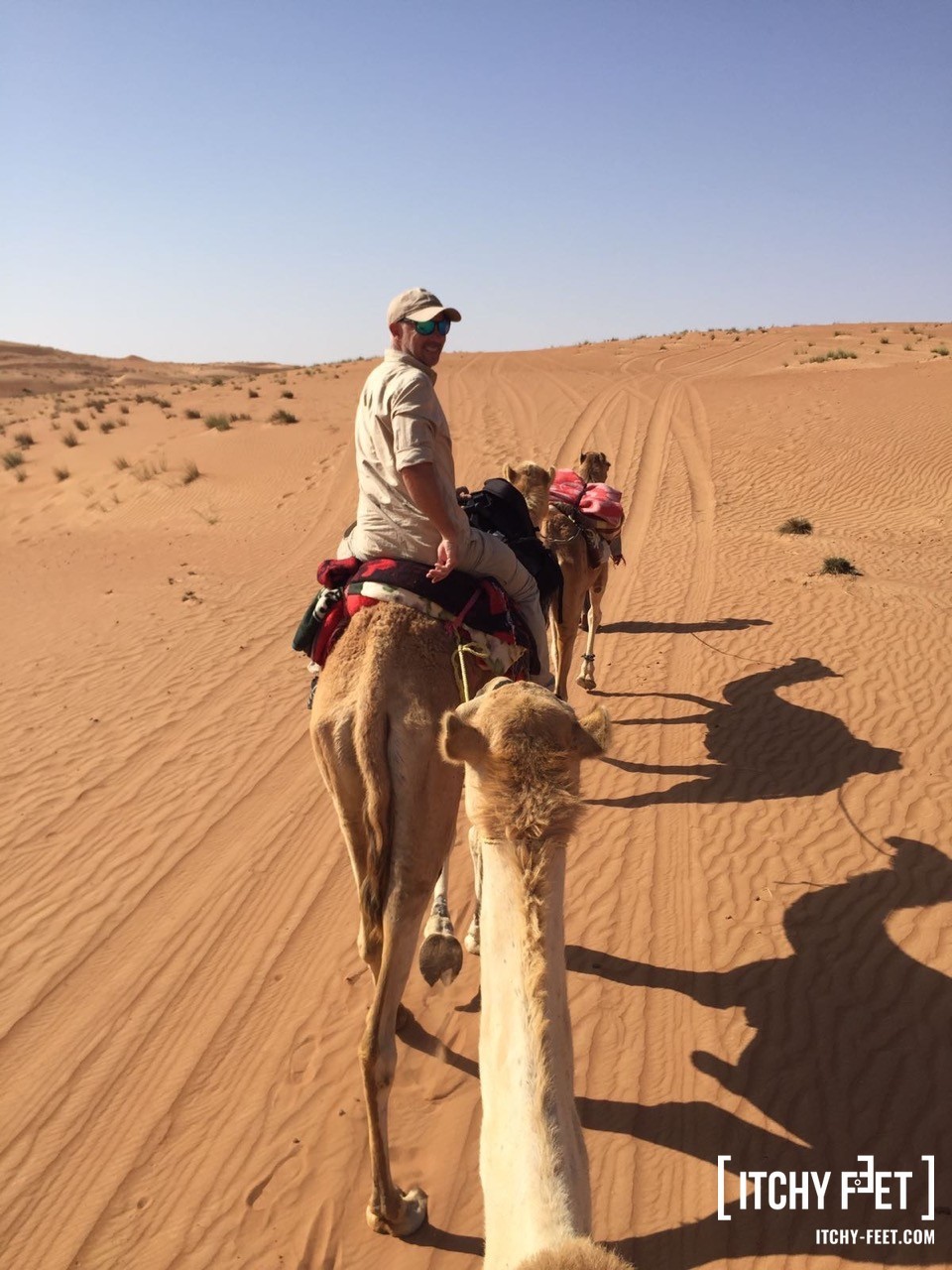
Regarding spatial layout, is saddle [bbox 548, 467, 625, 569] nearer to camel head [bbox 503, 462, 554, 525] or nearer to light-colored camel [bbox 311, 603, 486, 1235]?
camel head [bbox 503, 462, 554, 525]

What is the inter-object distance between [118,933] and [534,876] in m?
4.63

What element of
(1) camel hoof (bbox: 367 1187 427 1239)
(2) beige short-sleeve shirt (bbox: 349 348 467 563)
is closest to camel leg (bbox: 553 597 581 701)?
(2) beige short-sleeve shirt (bbox: 349 348 467 563)

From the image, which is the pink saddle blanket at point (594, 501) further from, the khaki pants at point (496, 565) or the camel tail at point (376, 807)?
the camel tail at point (376, 807)

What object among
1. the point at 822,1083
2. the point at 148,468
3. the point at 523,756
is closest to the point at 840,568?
the point at 822,1083

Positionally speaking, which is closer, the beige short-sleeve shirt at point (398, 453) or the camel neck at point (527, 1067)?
the camel neck at point (527, 1067)

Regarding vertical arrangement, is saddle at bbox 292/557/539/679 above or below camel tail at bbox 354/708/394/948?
above

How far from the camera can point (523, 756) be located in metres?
2.19

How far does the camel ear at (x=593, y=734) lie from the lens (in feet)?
7.62

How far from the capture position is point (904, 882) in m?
5.51

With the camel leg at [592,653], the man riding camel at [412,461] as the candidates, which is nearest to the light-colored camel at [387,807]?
the man riding camel at [412,461]

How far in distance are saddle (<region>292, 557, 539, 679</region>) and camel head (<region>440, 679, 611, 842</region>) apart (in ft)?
4.43

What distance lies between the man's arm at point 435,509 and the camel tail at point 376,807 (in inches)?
31.8

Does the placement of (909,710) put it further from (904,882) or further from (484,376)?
(484,376)

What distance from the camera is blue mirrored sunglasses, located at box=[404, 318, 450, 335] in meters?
3.73
